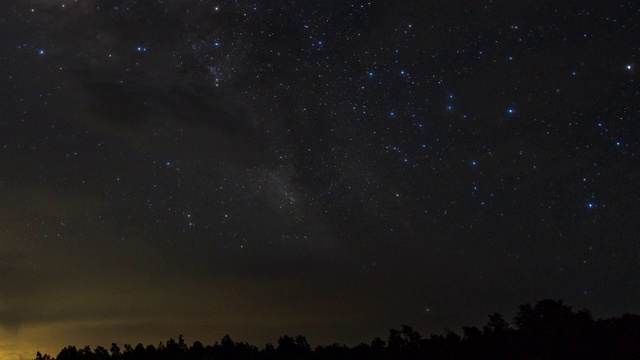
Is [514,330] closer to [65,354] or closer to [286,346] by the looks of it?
[286,346]

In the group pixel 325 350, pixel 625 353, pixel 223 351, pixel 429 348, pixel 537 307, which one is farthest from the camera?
pixel 537 307

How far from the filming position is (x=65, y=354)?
84.8 ft

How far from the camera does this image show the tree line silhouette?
57.0 ft

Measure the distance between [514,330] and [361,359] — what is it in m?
5.33

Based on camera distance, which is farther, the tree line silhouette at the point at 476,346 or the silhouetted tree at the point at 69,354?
the silhouetted tree at the point at 69,354

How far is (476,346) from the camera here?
19.1 meters

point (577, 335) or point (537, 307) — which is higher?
point (537, 307)

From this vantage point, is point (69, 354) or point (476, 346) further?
point (69, 354)

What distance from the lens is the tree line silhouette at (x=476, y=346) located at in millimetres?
17375

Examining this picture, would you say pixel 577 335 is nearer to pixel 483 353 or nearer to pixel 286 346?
pixel 483 353

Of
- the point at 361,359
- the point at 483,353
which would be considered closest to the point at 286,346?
the point at 361,359

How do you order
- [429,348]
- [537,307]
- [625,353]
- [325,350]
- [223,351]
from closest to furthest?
[625,353]
[429,348]
[325,350]
[223,351]
[537,307]

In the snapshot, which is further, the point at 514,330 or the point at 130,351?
the point at 130,351

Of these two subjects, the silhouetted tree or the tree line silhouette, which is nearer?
the tree line silhouette
